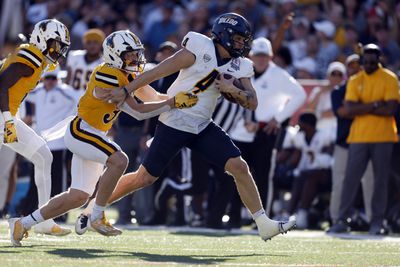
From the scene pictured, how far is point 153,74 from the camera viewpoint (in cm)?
896

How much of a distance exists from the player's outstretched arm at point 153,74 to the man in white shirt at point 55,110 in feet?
13.8

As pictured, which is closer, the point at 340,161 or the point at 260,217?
the point at 260,217

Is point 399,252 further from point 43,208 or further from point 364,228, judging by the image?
point 364,228

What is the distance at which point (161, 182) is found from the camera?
43.8 ft

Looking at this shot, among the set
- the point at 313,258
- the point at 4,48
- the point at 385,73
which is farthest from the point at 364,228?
the point at 4,48

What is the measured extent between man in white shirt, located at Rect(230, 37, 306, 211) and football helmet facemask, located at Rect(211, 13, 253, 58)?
10.7 ft

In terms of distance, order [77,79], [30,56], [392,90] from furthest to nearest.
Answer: [77,79] < [392,90] < [30,56]

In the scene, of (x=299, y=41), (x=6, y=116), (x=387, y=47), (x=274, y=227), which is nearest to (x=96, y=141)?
(x=6, y=116)

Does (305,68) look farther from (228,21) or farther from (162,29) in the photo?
(228,21)

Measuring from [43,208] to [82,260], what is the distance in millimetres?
1121

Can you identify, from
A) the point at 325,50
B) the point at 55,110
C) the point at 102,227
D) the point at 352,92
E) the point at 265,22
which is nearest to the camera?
the point at 102,227

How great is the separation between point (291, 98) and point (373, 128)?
105 centimetres

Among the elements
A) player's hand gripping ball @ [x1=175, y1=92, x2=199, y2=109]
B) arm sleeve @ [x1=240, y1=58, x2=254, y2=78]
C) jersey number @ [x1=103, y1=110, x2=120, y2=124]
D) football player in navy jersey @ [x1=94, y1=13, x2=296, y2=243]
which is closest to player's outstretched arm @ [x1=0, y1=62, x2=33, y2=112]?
jersey number @ [x1=103, y1=110, x2=120, y2=124]

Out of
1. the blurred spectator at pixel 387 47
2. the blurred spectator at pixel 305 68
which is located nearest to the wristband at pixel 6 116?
the blurred spectator at pixel 305 68
